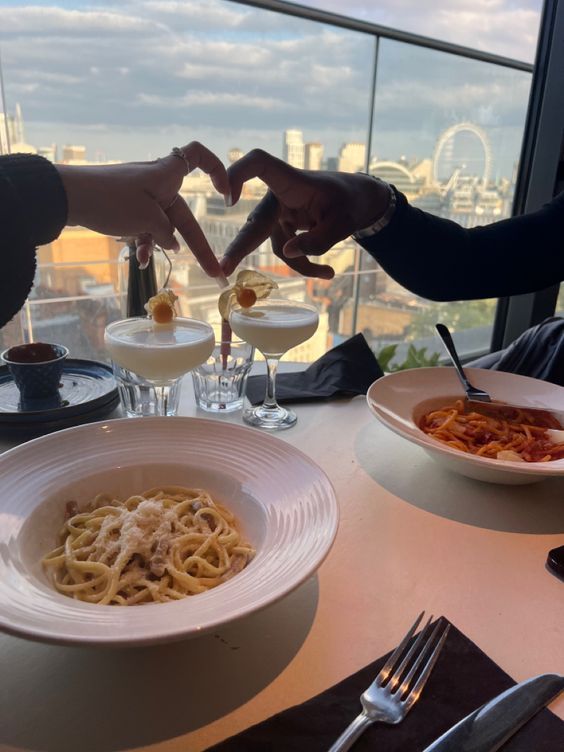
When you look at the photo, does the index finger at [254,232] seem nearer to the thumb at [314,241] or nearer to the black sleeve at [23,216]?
the thumb at [314,241]

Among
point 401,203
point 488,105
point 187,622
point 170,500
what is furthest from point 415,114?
point 187,622

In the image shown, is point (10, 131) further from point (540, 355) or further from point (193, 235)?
point (540, 355)

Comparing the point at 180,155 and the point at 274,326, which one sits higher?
the point at 180,155

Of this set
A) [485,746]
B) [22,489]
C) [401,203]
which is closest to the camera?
[485,746]

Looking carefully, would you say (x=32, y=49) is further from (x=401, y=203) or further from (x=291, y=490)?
(x=291, y=490)

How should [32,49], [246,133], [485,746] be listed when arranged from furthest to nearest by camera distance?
[246,133] < [32,49] < [485,746]

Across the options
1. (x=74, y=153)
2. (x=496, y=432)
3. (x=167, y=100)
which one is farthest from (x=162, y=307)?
(x=167, y=100)

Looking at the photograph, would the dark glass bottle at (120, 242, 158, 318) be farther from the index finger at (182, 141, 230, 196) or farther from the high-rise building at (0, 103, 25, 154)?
the high-rise building at (0, 103, 25, 154)

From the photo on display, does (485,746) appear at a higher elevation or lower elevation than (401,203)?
lower
